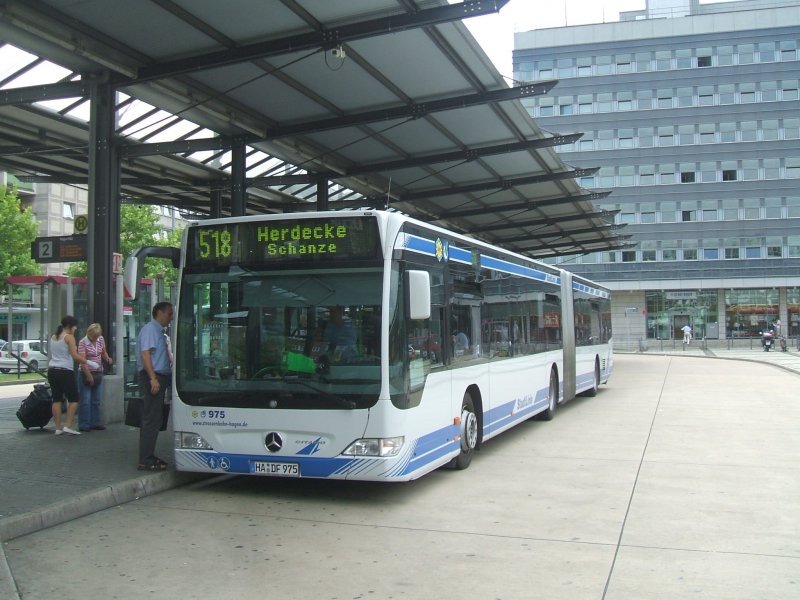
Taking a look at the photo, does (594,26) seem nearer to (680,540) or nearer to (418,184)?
(418,184)

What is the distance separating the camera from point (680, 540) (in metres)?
6.50

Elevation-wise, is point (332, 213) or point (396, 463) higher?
point (332, 213)

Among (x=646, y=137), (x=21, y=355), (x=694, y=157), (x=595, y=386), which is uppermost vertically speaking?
(x=646, y=137)

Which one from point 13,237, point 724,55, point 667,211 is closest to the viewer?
point 13,237

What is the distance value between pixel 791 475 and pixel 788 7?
62.5 meters

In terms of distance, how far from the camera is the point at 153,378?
866 cm

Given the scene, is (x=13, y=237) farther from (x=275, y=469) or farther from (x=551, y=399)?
(x=275, y=469)

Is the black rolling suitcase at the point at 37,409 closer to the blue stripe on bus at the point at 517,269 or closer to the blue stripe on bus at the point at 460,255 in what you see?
the blue stripe on bus at the point at 460,255

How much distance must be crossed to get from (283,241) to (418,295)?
1.52m

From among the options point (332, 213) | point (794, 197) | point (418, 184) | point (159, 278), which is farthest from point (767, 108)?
point (332, 213)

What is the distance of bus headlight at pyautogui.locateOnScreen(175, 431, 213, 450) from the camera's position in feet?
26.1

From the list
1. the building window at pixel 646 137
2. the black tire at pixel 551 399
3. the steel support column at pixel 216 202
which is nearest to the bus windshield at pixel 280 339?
the black tire at pixel 551 399

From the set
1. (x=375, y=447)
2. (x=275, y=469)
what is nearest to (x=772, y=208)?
(x=375, y=447)

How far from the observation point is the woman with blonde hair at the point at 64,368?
34.8ft
